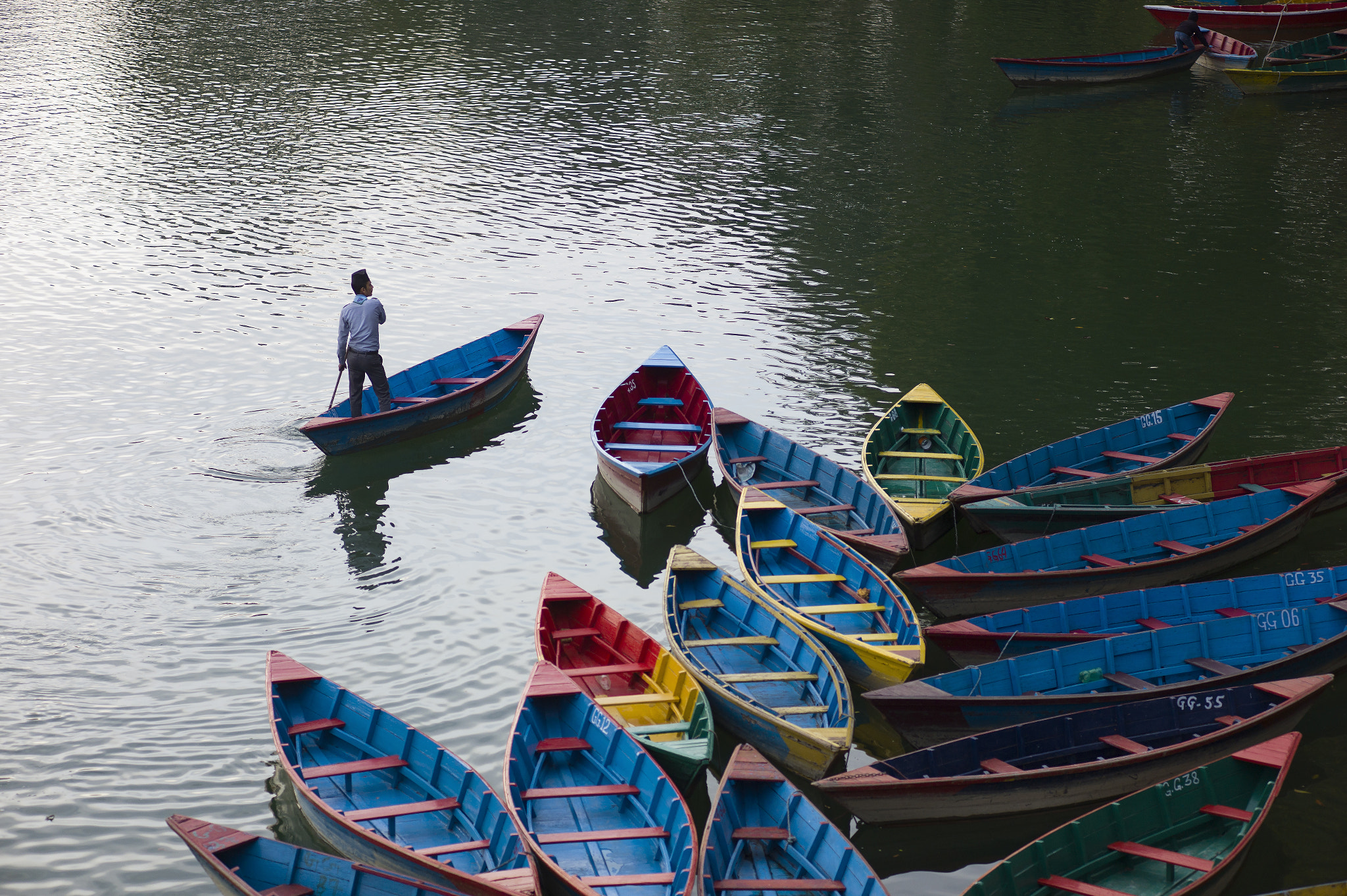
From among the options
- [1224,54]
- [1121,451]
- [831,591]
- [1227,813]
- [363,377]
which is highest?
[1224,54]

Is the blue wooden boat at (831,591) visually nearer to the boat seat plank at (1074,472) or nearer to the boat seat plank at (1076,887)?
the boat seat plank at (1076,887)

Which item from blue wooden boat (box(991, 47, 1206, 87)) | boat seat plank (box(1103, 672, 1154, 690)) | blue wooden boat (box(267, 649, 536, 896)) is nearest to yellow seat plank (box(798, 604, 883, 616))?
boat seat plank (box(1103, 672, 1154, 690))

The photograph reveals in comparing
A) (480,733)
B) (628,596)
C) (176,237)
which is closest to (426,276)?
(176,237)

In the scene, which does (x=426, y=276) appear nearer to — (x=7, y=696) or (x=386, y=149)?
(x=386, y=149)

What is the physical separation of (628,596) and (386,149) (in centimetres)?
2165

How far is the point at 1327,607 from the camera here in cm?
1136

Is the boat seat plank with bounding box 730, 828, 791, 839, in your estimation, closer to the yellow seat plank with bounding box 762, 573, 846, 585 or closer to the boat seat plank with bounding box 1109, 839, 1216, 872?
the boat seat plank with bounding box 1109, 839, 1216, 872

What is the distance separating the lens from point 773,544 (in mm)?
13484

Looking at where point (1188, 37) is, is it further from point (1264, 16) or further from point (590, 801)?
point (590, 801)

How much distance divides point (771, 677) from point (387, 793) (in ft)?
13.1

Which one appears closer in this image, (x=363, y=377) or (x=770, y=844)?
(x=770, y=844)

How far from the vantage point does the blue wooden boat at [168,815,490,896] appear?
8320 mm

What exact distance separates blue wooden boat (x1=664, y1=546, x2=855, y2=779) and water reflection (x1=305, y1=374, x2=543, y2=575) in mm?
4329

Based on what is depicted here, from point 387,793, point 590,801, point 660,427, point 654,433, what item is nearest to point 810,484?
point 660,427
